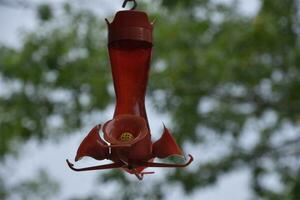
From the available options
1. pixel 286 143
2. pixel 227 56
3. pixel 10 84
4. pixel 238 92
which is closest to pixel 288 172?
pixel 286 143

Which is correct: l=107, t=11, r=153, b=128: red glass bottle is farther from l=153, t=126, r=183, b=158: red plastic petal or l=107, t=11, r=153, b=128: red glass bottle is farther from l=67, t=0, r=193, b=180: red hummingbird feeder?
l=153, t=126, r=183, b=158: red plastic petal

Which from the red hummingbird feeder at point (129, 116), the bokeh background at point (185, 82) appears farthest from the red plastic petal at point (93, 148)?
the bokeh background at point (185, 82)

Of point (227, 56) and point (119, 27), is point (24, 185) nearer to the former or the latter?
point (227, 56)

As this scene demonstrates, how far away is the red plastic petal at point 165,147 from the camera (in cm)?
248

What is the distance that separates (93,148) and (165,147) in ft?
0.74

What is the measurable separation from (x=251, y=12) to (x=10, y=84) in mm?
2426

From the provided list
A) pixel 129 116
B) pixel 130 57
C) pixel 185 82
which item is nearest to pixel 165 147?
pixel 129 116

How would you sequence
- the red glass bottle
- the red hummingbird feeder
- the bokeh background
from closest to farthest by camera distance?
the red hummingbird feeder, the red glass bottle, the bokeh background

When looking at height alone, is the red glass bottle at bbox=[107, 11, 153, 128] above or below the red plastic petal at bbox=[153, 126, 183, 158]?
above

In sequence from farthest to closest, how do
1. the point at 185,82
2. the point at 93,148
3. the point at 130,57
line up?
the point at 185,82 → the point at 130,57 → the point at 93,148

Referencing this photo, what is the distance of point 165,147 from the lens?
250 centimetres

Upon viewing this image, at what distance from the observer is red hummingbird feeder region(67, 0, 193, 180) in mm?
2445

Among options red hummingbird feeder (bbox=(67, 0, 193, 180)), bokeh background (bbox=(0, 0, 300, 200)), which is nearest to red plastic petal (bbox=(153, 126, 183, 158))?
red hummingbird feeder (bbox=(67, 0, 193, 180))

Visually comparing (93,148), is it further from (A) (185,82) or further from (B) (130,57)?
(A) (185,82)
